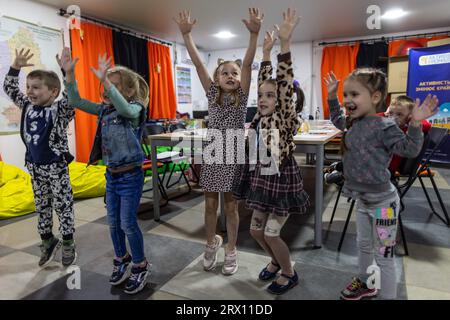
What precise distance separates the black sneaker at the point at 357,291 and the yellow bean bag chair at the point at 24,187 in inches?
107

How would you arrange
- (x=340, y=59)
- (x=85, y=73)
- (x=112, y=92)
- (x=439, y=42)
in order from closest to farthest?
(x=112, y=92) < (x=85, y=73) < (x=439, y=42) < (x=340, y=59)

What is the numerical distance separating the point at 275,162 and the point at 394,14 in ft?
14.9

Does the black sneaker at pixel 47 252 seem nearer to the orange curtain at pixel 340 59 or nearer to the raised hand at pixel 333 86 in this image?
the raised hand at pixel 333 86

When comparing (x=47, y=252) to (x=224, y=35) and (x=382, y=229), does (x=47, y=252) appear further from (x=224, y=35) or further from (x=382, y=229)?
(x=224, y=35)

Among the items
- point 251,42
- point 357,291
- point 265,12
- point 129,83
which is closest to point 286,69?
point 251,42

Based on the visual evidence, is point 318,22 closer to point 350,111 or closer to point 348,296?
point 350,111

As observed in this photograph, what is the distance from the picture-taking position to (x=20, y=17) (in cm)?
371

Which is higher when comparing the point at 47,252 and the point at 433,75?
Result: the point at 433,75

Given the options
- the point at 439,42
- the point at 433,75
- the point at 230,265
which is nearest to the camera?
the point at 230,265

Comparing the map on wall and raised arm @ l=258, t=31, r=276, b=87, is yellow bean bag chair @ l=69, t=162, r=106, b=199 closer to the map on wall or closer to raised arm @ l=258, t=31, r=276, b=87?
the map on wall

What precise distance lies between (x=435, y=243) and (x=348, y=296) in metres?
1.06

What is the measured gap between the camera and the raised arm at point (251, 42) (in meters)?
1.52

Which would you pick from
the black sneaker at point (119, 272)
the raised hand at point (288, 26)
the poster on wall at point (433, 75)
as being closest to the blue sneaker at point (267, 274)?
the black sneaker at point (119, 272)

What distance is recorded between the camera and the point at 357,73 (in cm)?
134
